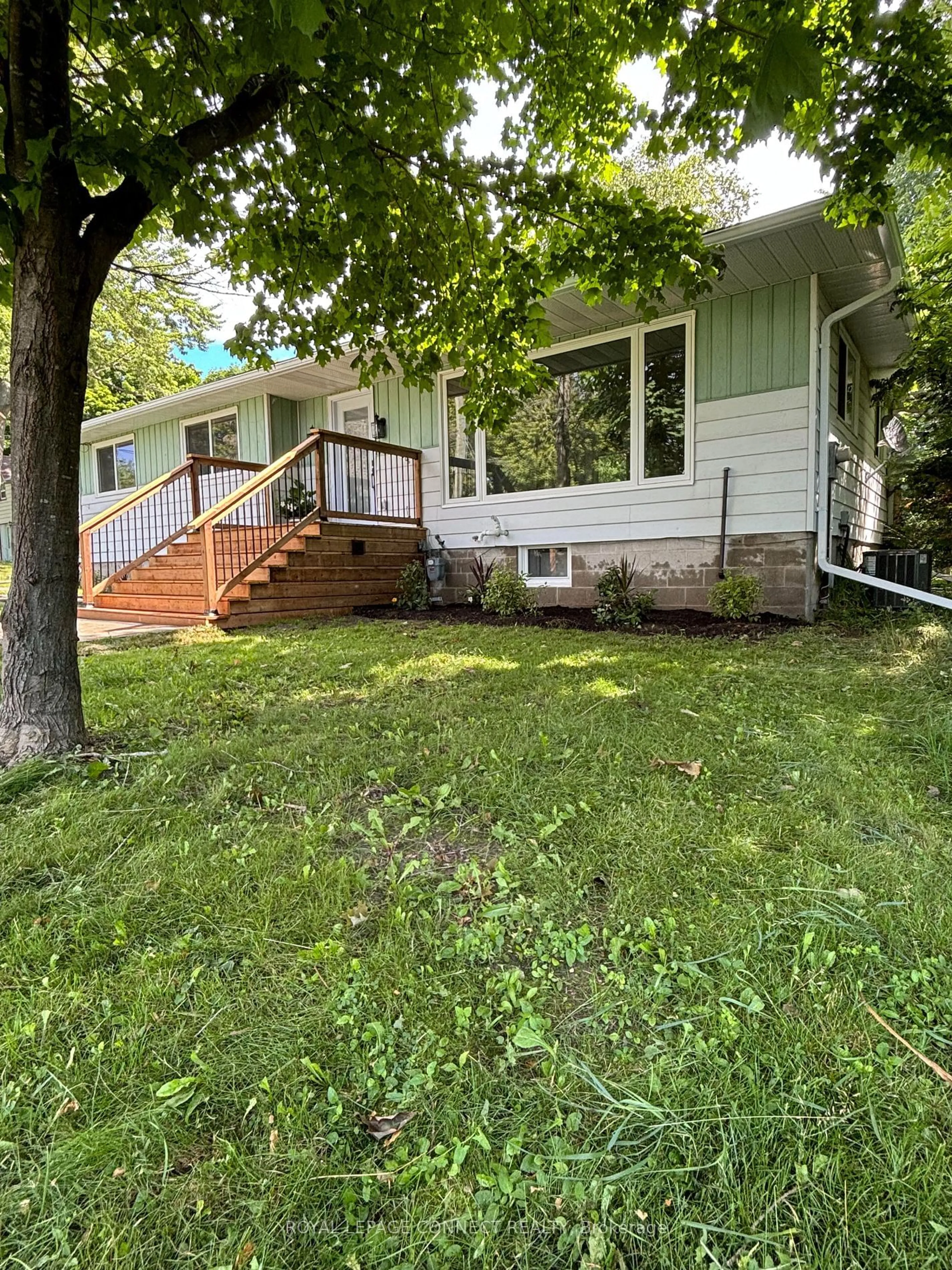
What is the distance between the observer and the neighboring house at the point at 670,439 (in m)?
5.88

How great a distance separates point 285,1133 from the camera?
1.04 m

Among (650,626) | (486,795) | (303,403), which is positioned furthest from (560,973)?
(303,403)

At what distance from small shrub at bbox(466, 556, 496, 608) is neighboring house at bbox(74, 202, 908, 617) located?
0.16 metres

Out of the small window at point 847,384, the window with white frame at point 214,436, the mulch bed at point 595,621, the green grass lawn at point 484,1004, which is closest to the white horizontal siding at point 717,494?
the mulch bed at point 595,621

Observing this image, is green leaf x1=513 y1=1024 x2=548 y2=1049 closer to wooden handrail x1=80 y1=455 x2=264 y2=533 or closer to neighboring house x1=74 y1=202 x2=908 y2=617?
neighboring house x1=74 y1=202 x2=908 y2=617

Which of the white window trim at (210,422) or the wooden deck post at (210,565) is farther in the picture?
the white window trim at (210,422)

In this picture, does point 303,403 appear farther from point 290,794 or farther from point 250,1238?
point 250,1238

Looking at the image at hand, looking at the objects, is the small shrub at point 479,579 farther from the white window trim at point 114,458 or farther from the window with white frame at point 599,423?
the white window trim at point 114,458

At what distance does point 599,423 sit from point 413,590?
3.03 meters

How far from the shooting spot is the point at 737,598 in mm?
5879

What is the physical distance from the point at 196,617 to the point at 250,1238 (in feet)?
21.4

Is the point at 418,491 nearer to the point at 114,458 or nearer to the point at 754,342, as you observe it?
the point at 754,342

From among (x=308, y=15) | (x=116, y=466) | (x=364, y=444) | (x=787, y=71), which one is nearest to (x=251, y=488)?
(x=364, y=444)

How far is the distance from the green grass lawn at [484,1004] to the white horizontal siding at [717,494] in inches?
154
